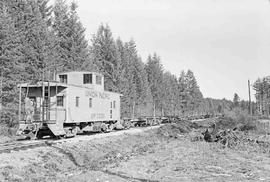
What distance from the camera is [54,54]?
34.6 m

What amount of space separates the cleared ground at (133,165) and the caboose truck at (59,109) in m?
2.86

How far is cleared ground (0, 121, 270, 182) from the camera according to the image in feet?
36.6

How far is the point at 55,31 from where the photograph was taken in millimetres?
40281

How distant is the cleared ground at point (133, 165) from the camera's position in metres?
11.1

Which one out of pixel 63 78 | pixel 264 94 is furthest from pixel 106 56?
pixel 264 94

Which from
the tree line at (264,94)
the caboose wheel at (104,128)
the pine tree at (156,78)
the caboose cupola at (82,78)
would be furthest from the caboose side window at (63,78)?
the tree line at (264,94)

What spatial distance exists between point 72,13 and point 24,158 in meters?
31.6

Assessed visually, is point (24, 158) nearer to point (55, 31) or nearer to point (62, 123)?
point (62, 123)

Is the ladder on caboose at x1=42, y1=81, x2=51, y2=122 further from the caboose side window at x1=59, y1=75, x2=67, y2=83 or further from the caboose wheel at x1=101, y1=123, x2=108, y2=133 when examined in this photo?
the caboose wheel at x1=101, y1=123, x2=108, y2=133

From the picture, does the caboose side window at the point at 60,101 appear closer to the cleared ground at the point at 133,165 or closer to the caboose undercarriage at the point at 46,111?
the caboose undercarriage at the point at 46,111

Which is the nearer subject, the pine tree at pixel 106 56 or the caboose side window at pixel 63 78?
the caboose side window at pixel 63 78

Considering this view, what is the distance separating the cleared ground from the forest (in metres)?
10.4

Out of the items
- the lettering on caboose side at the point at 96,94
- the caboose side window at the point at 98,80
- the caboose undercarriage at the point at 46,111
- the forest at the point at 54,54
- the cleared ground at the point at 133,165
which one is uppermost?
the forest at the point at 54,54

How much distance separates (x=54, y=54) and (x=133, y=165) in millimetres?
23604
